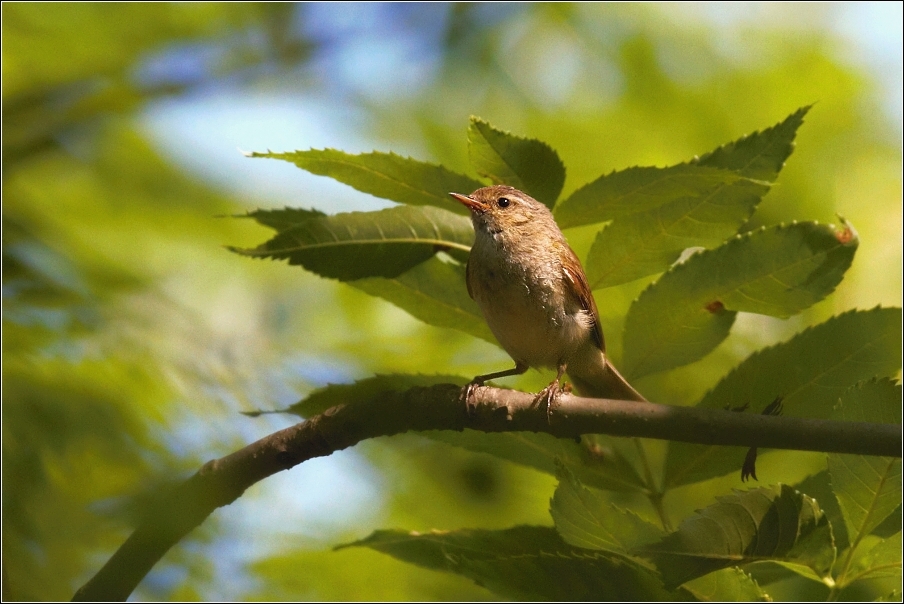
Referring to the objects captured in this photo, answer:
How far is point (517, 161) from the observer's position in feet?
7.03

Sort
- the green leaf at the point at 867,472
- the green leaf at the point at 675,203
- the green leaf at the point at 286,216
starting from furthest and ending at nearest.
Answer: the green leaf at the point at 286,216 < the green leaf at the point at 675,203 < the green leaf at the point at 867,472

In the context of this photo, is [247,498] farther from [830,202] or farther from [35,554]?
[830,202]

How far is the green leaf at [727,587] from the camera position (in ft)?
5.22

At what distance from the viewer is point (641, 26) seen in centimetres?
381

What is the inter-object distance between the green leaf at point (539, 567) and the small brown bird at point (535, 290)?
37.7 inches

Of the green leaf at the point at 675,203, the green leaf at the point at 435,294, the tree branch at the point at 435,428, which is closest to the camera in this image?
the tree branch at the point at 435,428

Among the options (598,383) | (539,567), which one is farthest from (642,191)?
(598,383)

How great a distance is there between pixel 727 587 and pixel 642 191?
851mm

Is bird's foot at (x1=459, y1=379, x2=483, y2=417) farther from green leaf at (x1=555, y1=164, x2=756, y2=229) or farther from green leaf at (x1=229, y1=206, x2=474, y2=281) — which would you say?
green leaf at (x1=555, y1=164, x2=756, y2=229)

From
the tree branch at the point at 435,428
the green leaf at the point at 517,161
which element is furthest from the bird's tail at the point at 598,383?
the tree branch at the point at 435,428

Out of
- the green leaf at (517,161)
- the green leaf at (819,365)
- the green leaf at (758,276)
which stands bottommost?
the green leaf at (819,365)

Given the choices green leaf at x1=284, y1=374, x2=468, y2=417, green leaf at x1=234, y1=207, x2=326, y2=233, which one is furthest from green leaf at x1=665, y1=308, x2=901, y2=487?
green leaf at x1=234, y1=207, x2=326, y2=233

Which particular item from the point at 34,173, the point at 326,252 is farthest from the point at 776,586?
the point at 34,173

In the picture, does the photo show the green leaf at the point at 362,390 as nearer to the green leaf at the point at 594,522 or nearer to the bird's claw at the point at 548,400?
the bird's claw at the point at 548,400
